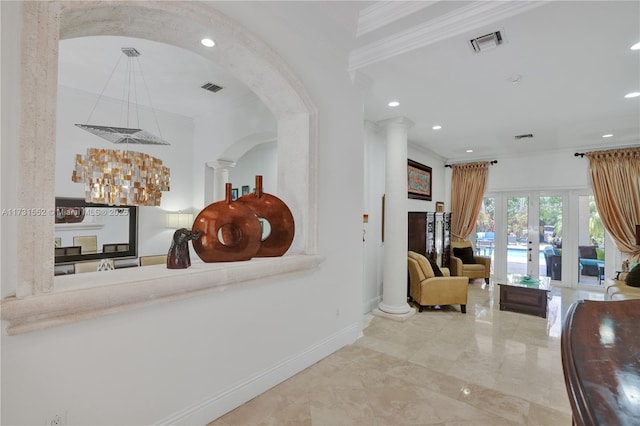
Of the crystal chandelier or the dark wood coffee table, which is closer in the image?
the crystal chandelier

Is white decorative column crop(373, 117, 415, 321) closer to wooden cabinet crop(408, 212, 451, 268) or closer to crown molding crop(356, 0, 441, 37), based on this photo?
wooden cabinet crop(408, 212, 451, 268)

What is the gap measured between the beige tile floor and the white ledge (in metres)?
0.90

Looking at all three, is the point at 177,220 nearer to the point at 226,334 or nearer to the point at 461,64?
the point at 226,334

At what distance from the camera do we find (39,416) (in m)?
1.28

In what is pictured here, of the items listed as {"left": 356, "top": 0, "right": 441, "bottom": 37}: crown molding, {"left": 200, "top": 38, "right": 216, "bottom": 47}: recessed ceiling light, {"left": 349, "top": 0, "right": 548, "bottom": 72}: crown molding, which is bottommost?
{"left": 200, "top": 38, "right": 216, "bottom": 47}: recessed ceiling light

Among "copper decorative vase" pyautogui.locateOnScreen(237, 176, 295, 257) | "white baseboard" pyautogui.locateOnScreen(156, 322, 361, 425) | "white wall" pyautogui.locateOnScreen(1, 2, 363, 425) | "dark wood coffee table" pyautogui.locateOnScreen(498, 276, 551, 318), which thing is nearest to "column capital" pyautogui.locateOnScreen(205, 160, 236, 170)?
"white wall" pyautogui.locateOnScreen(1, 2, 363, 425)

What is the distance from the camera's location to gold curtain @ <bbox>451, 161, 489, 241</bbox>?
7098 millimetres

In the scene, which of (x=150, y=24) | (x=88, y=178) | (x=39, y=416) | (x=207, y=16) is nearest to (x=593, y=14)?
(x=207, y=16)

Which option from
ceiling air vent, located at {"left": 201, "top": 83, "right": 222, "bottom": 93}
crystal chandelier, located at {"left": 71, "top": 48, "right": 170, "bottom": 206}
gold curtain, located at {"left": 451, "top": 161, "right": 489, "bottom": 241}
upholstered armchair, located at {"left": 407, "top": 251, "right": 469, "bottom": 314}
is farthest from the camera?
gold curtain, located at {"left": 451, "top": 161, "right": 489, "bottom": 241}

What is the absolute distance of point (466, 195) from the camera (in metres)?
7.24

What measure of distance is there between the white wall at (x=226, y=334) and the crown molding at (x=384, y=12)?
378 mm

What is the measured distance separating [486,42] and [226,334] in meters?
3.04

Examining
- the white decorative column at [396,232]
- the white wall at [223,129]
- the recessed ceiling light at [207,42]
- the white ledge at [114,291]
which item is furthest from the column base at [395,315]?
the recessed ceiling light at [207,42]

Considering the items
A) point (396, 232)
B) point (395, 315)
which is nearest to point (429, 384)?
point (395, 315)
